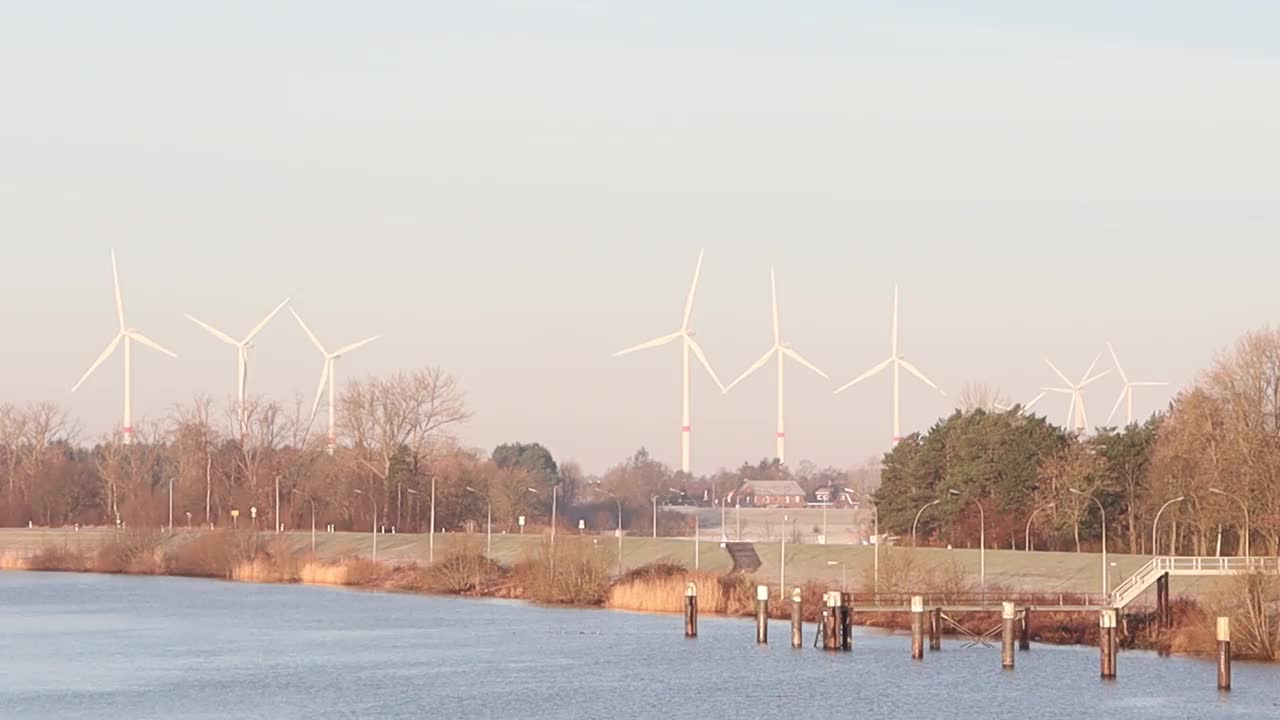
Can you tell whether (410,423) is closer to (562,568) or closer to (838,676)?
(562,568)

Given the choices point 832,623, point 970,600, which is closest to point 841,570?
point 970,600

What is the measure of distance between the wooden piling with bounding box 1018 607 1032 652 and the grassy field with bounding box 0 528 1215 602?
624 cm

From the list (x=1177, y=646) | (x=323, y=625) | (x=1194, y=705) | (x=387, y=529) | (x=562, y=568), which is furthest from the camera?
(x=387, y=529)

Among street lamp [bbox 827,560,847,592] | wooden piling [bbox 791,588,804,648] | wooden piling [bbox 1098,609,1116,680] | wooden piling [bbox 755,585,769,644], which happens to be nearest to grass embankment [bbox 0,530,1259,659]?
street lamp [bbox 827,560,847,592]

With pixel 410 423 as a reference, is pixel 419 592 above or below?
below

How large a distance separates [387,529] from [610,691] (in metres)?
111

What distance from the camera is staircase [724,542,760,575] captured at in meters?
138

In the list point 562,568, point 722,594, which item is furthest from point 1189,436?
point 562,568

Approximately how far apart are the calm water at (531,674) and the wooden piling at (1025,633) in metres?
1.00

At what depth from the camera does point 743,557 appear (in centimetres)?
14212

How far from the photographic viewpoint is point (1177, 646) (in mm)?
92812

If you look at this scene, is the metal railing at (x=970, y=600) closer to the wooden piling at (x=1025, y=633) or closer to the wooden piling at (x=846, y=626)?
the wooden piling at (x=1025, y=633)

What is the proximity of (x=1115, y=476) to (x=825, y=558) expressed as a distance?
19443 millimetres

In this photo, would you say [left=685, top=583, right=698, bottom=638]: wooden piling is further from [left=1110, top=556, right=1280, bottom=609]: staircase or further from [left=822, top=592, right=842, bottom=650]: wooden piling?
[left=1110, top=556, right=1280, bottom=609]: staircase
